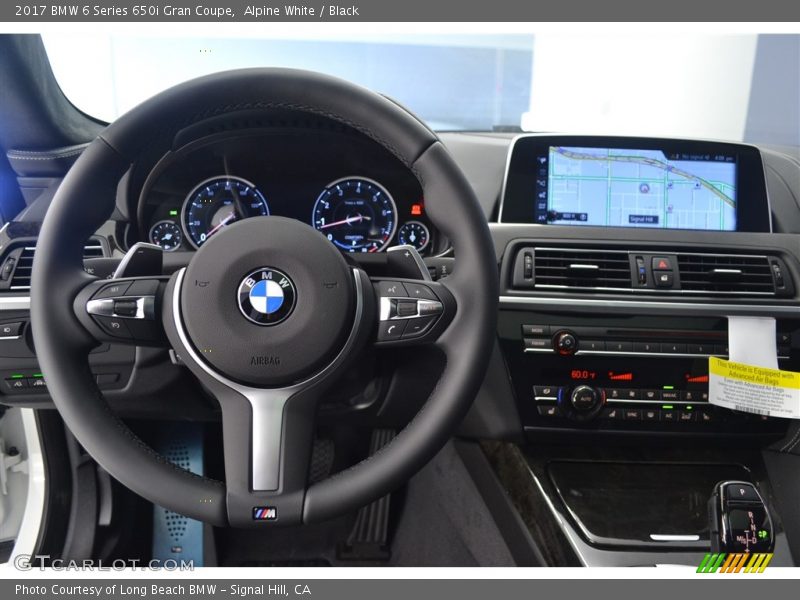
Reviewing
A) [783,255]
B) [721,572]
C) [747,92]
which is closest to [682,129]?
[747,92]

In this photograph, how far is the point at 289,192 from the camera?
142 centimetres

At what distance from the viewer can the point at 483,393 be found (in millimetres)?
1377

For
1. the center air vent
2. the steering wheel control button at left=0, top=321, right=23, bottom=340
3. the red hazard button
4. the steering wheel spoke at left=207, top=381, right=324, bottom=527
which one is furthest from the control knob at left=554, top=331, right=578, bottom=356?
the steering wheel control button at left=0, top=321, right=23, bottom=340

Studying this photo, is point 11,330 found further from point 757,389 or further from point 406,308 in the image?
point 757,389

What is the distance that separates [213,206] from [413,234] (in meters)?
0.45

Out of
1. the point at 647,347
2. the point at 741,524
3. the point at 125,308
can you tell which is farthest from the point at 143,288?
the point at 741,524

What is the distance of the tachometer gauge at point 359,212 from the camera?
140 centimetres

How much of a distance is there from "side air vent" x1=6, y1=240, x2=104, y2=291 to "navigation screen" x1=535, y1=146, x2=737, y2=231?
3.23ft

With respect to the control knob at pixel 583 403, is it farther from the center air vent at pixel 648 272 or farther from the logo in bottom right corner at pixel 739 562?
the logo in bottom right corner at pixel 739 562

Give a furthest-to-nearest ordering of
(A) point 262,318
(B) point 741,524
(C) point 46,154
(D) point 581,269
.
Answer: (C) point 46,154, (D) point 581,269, (B) point 741,524, (A) point 262,318

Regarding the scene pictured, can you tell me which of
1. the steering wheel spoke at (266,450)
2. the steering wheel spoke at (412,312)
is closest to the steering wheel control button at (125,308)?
the steering wheel spoke at (266,450)

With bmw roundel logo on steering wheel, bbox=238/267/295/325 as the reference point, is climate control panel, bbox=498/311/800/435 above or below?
below

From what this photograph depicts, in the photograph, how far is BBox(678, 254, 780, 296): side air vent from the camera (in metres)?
1.38

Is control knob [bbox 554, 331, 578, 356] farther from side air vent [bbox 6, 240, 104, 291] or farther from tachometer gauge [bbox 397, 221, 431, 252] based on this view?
side air vent [bbox 6, 240, 104, 291]
